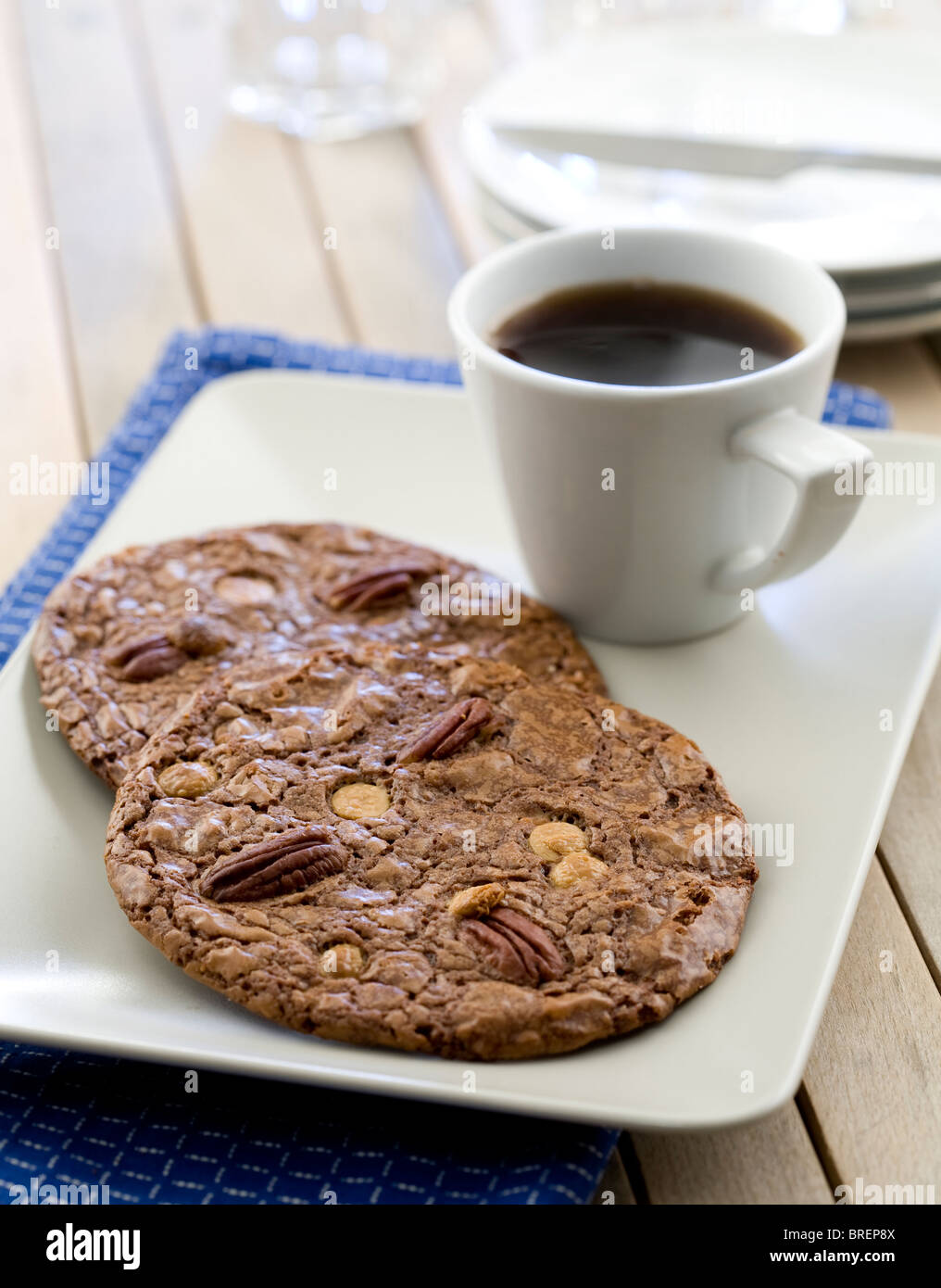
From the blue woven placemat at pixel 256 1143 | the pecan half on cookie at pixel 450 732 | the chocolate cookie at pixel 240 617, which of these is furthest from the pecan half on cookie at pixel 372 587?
the blue woven placemat at pixel 256 1143

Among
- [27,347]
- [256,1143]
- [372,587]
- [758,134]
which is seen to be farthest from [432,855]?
[758,134]

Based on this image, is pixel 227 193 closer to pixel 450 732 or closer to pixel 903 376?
pixel 903 376

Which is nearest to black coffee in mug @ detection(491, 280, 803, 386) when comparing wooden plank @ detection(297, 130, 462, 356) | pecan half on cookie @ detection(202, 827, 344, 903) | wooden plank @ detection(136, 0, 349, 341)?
pecan half on cookie @ detection(202, 827, 344, 903)

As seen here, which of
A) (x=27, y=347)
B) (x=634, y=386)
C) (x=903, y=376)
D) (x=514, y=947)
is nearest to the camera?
(x=514, y=947)

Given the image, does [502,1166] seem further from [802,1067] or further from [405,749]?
[405,749]

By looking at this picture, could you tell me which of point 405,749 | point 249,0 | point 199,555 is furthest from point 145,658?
point 249,0

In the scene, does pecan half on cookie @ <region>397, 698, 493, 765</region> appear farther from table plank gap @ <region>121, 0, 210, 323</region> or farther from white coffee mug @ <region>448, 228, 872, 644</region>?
table plank gap @ <region>121, 0, 210, 323</region>
